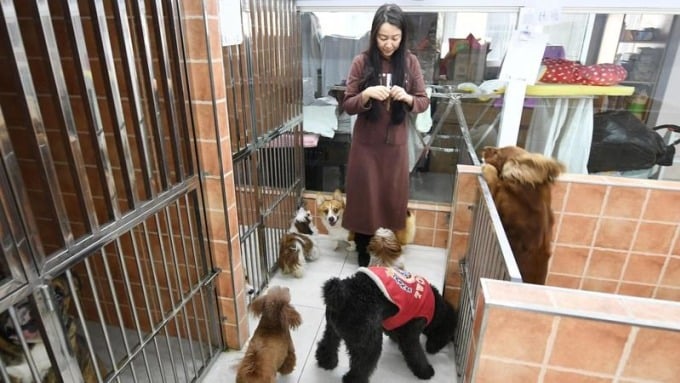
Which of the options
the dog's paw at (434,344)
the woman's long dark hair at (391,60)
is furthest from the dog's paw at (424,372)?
the woman's long dark hair at (391,60)

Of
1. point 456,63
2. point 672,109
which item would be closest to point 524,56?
point 456,63

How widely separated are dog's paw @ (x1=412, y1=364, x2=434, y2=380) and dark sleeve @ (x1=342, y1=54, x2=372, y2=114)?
1.15 meters

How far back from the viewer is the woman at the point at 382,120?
1.79 metres

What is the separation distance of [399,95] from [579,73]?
1.08m

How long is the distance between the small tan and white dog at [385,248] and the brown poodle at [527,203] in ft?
2.34

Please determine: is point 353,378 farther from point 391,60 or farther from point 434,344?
point 391,60

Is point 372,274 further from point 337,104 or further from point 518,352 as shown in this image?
point 337,104

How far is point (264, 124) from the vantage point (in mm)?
1960

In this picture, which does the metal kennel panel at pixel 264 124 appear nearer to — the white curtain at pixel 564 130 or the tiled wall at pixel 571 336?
the tiled wall at pixel 571 336

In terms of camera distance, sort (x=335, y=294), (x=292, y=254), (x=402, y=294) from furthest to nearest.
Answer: (x=292, y=254) < (x=402, y=294) < (x=335, y=294)

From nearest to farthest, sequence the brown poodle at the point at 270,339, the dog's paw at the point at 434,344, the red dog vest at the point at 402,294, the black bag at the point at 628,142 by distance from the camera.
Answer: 1. the brown poodle at the point at 270,339
2. the red dog vest at the point at 402,294
3. the dog's paw at the point at 434,344
4. the black bag at the point at 628,142

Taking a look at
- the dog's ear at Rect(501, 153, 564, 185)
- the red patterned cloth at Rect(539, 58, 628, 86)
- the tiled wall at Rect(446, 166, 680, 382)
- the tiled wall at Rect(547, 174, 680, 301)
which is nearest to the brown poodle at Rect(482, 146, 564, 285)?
the dog's ear at Rect(501, 153, 564, 185)

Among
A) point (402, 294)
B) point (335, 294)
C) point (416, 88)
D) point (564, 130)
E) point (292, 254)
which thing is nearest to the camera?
point (335, 294)

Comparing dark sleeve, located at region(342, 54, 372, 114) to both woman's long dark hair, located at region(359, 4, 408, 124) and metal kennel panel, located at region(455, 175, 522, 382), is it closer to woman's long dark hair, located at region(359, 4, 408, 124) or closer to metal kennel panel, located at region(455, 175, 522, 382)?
woman's long dark hair, located at region(359, 4, 408, 124)
